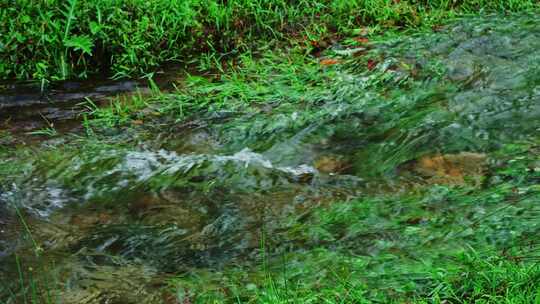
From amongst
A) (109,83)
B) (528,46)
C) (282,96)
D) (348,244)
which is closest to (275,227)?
(348,244)

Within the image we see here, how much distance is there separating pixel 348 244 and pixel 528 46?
10.5 feet

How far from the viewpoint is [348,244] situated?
3.11 metres

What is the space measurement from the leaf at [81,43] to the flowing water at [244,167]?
1.10 feet

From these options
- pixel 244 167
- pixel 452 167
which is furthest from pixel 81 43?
pixel 452 167

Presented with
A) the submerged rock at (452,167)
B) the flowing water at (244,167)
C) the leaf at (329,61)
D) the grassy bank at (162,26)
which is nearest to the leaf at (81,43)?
the grassy bank at (162,26)

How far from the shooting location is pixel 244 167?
13.8 feet

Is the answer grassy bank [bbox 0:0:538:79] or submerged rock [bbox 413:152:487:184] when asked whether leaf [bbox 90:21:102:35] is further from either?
submerged rock [bbox 413:152:487:184]

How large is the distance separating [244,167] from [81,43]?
2074 millimetres

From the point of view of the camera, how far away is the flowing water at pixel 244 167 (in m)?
3.30

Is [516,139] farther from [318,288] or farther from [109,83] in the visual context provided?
[109,83]

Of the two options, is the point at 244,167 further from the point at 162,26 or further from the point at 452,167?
the point at 162,26

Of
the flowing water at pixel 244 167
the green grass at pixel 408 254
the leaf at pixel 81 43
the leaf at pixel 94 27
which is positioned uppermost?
the leaf at pixel 94 27

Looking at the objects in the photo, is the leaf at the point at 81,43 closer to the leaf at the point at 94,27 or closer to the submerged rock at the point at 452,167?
the leaf at the point at 94,27

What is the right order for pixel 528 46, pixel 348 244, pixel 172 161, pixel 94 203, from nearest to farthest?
pixel 348 244 < pixel 94 203 < pixel 172 161 < pixel 528 46
